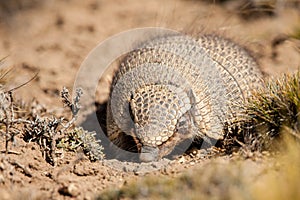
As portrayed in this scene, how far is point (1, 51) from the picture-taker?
819cm

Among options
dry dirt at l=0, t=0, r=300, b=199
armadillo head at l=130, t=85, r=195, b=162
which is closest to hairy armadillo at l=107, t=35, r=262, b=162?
armadillo head at l=130, t=85, r=195, b=162

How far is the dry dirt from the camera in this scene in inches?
188

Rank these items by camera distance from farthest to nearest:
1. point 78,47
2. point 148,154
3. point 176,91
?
point 78,47 → point 176,91 → point 148,154

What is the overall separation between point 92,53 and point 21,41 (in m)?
1.30

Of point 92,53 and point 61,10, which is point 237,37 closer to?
point 92,53

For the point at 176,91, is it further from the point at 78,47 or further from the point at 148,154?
the point at 78,47

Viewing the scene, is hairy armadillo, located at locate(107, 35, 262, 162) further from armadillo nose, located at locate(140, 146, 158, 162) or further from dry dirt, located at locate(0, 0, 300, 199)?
dry dirt, located at locate(0, 0, 300, 199)

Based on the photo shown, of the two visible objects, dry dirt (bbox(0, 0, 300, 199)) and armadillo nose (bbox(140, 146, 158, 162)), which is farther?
armadillo nose (bbox(140, 146, 158, 162))

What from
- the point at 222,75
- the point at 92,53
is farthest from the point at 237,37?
the point at 92,53

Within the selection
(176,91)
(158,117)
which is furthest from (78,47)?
(158,117)

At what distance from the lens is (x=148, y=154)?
4895 mm

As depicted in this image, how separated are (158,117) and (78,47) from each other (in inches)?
148

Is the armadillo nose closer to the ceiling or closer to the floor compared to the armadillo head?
closer to the floor

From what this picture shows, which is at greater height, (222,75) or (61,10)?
(61,10)
